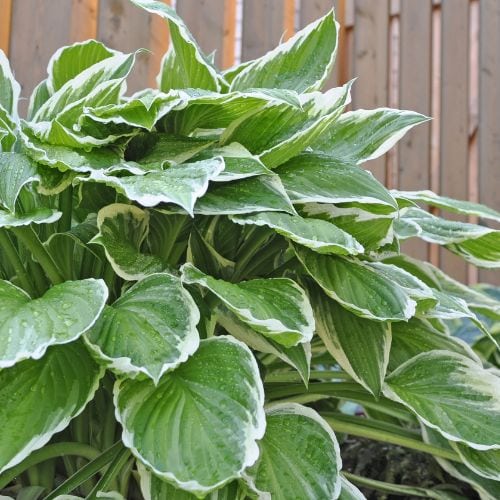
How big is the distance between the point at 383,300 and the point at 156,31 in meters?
1.26

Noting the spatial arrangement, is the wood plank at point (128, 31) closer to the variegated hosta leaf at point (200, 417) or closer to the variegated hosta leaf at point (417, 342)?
the variegated hosta leaf at point (417, 342)

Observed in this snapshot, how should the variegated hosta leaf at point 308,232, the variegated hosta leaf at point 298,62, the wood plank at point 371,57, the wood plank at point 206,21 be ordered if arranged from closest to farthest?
the variegated hosta leaf at point 308,232, the variegated hosta leaf at point 298,62, the wood plank at point 206,21, the wood plank at point 371,57

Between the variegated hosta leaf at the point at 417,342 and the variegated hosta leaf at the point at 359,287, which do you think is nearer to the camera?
the variegated hosta leaf at the point at 359,287

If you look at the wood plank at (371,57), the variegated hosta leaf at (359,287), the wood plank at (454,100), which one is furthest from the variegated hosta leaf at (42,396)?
the wood plank at (454,100)

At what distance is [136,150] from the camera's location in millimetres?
835

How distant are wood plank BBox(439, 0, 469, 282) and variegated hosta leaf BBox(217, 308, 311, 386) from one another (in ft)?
6.02

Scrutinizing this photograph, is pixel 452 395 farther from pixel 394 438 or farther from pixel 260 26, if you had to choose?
pixel 260 26

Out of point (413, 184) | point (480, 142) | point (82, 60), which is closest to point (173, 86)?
point (82, 60)

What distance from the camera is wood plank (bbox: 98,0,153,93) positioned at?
5.56 feet

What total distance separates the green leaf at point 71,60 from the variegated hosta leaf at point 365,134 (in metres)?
0.34

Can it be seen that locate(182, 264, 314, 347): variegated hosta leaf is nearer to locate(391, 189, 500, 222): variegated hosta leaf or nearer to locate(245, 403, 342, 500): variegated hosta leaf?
locate(245, 403, 342, 500): variegated hosta leaf

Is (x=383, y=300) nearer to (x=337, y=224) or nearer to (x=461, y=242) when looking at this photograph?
(x=337, y=224)

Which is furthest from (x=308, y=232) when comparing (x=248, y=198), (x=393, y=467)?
(x=393, y=467)

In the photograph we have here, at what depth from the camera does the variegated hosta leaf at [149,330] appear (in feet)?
1.94
